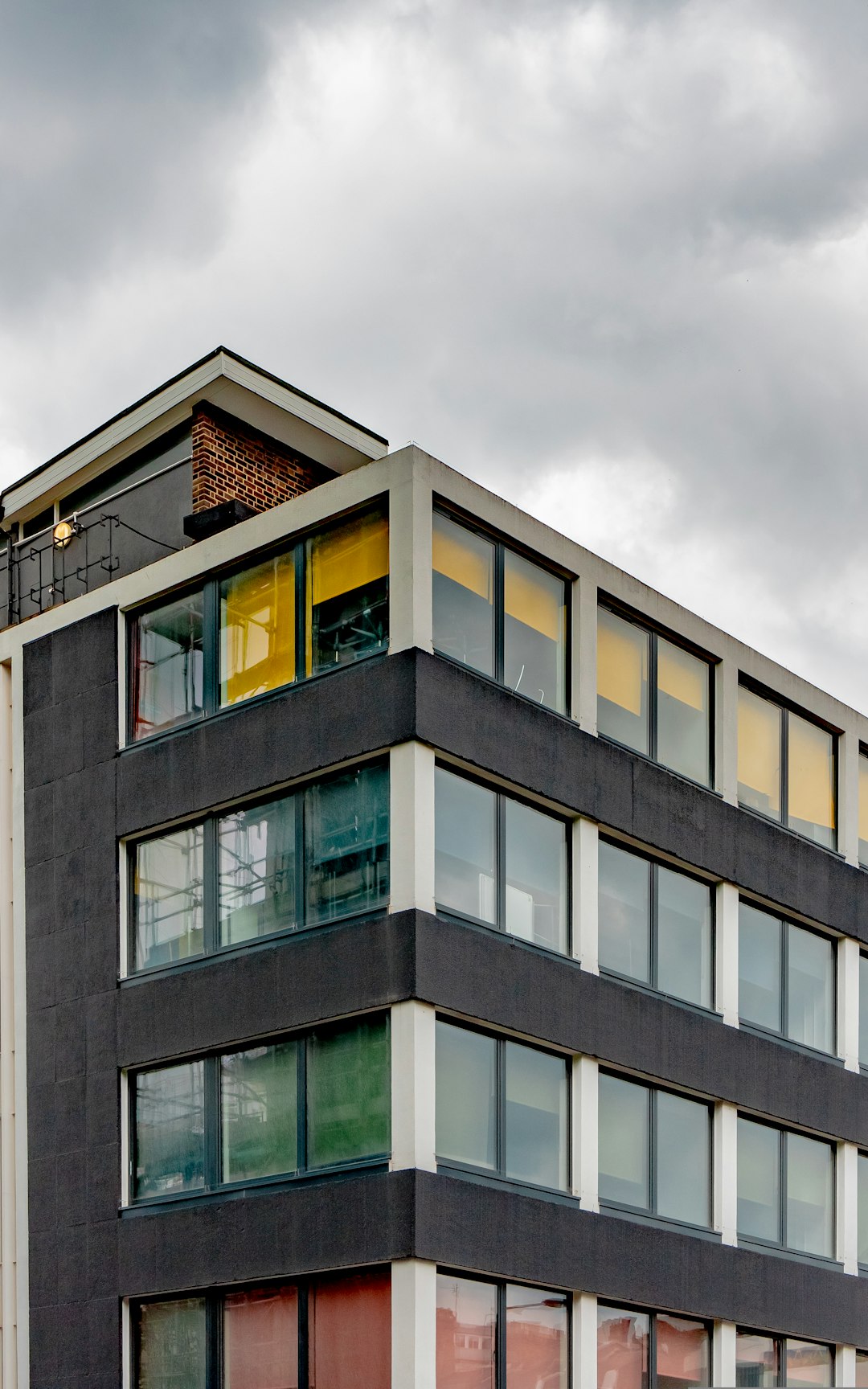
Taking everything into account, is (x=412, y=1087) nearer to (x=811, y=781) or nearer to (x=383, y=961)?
(x=383, y=961)

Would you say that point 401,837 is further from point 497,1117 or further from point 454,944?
point 497,1117

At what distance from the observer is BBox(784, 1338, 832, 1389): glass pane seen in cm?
2802

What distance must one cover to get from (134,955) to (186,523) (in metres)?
5.98

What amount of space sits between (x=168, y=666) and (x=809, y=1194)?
41.0 ft

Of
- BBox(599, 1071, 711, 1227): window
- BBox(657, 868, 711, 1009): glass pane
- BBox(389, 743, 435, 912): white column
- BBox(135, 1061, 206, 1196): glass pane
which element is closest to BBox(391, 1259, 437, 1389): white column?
BBox(135, 1061, 206, 1196): glass pane

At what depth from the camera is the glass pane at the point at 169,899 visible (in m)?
25.3

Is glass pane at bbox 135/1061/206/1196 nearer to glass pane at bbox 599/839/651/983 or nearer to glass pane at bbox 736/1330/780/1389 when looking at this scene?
glass pane at bbox 599/839/651/983

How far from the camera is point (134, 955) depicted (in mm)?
25828

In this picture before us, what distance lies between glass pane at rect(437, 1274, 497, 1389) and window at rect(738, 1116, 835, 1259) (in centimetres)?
601

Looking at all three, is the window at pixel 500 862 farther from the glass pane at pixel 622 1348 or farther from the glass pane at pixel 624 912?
the glass pane at pixel 622 1348

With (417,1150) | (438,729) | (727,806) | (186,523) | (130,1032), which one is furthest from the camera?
(727,806)

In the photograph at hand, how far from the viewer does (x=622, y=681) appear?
2741 centimetres

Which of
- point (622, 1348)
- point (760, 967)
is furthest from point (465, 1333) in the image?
point (760, 967)

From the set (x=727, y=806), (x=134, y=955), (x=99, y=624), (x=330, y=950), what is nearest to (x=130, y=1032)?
(x=134, y=955)
